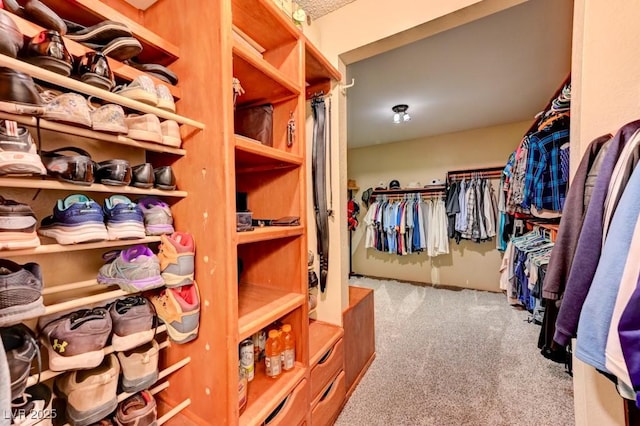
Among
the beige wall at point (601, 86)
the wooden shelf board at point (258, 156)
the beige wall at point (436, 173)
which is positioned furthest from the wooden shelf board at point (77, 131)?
the beige wall at point (436, 173)

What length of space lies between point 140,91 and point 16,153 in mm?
327

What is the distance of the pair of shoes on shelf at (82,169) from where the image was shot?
0.64 meters

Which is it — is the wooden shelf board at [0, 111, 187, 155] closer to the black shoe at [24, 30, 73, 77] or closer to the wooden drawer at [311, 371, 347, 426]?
the black shoe at [24, 30, 73, 77]

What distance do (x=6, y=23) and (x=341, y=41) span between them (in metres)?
1.52

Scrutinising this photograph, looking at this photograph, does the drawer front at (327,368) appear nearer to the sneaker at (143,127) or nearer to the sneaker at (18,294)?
the sneaker at (18,294)

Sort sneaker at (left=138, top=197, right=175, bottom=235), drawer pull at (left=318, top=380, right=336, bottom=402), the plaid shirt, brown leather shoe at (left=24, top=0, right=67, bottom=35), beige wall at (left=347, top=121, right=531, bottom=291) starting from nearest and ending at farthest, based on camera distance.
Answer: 1. brown leather shoe at (left=24, top=0, right=67, bottom=35)
2. sneaker at (left=138, top=197, right=175, bottom=235)
3. drawer pull at (left=318, top=380, right=336, bottom=402)
4. the plaid shirt
5. beige wall at (left=347, top=121, right=531, bottom=291)

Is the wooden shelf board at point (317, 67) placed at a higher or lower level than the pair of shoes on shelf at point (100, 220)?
higher

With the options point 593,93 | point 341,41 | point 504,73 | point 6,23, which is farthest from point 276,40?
point 504,73

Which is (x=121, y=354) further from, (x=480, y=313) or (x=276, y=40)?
(x=480, y=313)

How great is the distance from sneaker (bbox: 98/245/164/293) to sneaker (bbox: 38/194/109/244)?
0.35 feet

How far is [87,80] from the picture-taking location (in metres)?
0.67

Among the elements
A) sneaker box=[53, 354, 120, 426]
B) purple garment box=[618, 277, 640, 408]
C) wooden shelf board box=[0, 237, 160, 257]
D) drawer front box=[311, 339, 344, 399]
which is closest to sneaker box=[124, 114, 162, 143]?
wooden shelf board box=[0, 237, 160, 257]

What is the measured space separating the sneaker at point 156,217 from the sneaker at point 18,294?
0.28m

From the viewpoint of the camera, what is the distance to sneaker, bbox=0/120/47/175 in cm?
54
